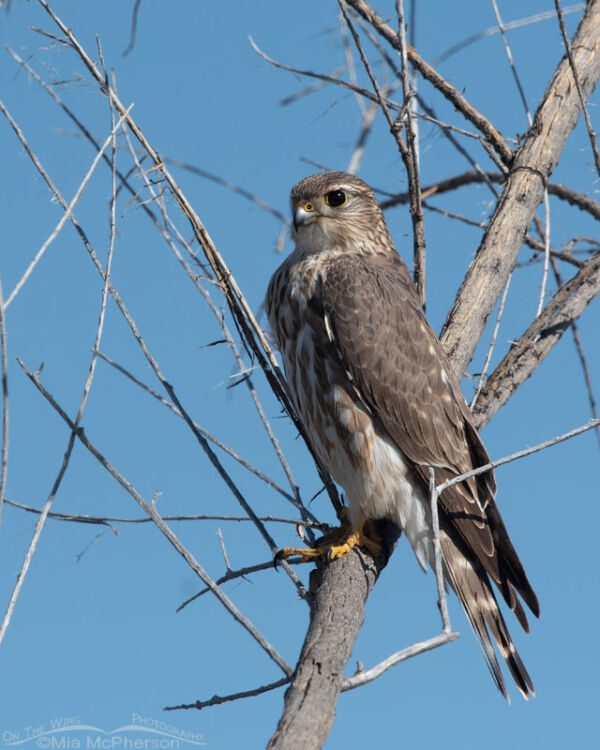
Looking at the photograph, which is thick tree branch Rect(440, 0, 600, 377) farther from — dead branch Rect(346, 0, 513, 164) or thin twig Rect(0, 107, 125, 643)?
thin twig Rect(0, 107, 125, 643)

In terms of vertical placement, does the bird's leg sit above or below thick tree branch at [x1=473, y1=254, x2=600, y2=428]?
below

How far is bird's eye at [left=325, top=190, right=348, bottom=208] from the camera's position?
350 centimetres

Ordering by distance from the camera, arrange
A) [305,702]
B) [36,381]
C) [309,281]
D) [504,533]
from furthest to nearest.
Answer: [309,281]
[504,533]
[36,381]
[305,702]

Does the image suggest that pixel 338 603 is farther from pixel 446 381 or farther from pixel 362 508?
pixel 446 381

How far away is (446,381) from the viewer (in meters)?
3.14

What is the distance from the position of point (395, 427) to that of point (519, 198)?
953 mm

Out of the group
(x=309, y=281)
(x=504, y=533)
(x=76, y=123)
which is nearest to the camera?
(x=76, y=123)

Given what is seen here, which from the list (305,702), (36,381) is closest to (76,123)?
(36,381)

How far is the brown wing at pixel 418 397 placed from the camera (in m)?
3.06

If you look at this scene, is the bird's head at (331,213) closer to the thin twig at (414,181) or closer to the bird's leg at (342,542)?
the thin twig at (414,181)

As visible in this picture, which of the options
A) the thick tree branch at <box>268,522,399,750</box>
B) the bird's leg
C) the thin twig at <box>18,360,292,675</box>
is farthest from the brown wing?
the thin twig at <box>18,360,292,675</box>

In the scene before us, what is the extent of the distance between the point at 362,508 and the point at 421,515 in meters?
0.21

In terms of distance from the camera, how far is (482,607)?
3.05 m

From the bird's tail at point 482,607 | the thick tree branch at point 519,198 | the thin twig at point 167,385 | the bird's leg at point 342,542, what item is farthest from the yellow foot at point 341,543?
the thick tree branch at point 519,198
